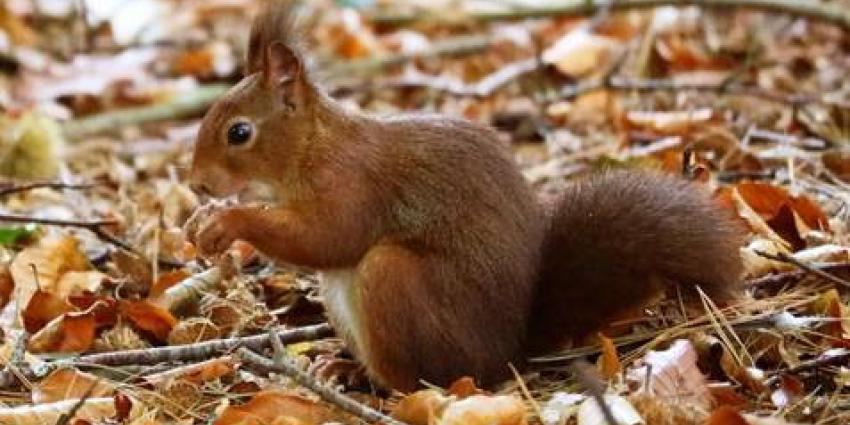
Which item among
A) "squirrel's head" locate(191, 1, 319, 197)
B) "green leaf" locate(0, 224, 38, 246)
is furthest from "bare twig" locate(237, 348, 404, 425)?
"green leaf" locate(0, 224, 38, 246)

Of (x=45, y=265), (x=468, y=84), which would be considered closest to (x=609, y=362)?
(x=45, y=265)

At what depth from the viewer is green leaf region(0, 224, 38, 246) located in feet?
12.2

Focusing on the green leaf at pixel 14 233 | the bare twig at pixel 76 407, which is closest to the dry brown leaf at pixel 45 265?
the green leaf at pixel 14 233

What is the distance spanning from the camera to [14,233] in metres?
3.73

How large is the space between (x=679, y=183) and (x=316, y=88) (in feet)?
2.41

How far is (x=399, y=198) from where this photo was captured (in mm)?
2748

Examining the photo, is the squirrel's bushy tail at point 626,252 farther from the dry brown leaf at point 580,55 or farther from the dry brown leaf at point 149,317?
the dry brown leaf at point 580,55

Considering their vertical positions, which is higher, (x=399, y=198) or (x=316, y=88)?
(x=316, y=88)

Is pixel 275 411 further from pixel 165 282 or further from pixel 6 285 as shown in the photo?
pixel 6 285

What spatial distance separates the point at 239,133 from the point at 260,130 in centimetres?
4

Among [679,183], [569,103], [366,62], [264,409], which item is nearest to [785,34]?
[569,103]

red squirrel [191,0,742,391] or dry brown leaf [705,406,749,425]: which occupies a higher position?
red squirrel [191,0,742,391]

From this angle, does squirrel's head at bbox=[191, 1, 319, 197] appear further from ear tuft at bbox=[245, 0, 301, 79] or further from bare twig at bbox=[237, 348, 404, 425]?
bare twig at bbox=[237, 348, 404, 425]

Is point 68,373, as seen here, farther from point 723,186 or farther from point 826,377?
point 723,186
